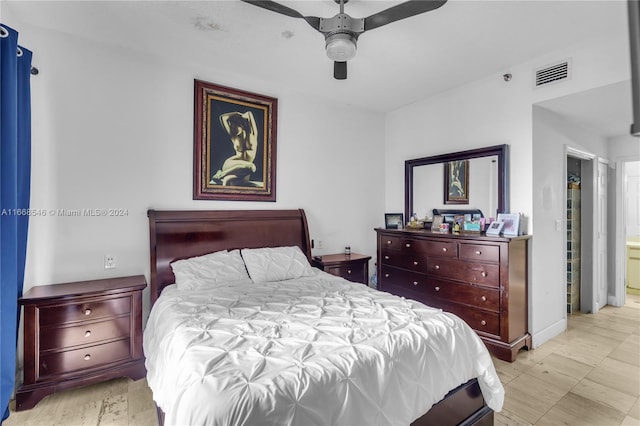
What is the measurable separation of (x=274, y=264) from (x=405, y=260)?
1.67m

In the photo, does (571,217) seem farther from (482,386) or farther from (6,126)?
(6,126)

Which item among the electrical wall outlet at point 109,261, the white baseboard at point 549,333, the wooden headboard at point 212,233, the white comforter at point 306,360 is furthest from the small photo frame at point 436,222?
the electrical wall outlet at point 109,261

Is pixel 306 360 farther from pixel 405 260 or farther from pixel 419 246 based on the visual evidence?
pixel 405 260

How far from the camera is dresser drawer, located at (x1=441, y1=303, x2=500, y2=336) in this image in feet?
9.74

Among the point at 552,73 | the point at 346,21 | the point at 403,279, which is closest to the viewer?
the point at 346,21

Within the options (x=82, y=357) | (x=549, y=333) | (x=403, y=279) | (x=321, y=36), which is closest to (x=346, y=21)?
(x=321, y=36)

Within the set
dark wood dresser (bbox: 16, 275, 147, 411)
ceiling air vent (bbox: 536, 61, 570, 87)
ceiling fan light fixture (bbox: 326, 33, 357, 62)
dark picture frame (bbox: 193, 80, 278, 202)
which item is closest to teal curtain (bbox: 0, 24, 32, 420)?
dark wood dresser (bbox: 16, 275, 147, 411)

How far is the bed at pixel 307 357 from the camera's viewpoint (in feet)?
3.94

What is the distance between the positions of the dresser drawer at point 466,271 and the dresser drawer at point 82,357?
300 centimetres

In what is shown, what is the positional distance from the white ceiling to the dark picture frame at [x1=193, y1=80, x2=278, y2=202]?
297 millimetres

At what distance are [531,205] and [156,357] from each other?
340 centimetres

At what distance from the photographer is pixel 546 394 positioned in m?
2.38

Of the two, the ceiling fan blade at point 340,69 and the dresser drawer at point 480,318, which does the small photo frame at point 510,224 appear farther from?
the ceiling fan blade at point 340,69

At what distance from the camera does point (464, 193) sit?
12.0 ft
